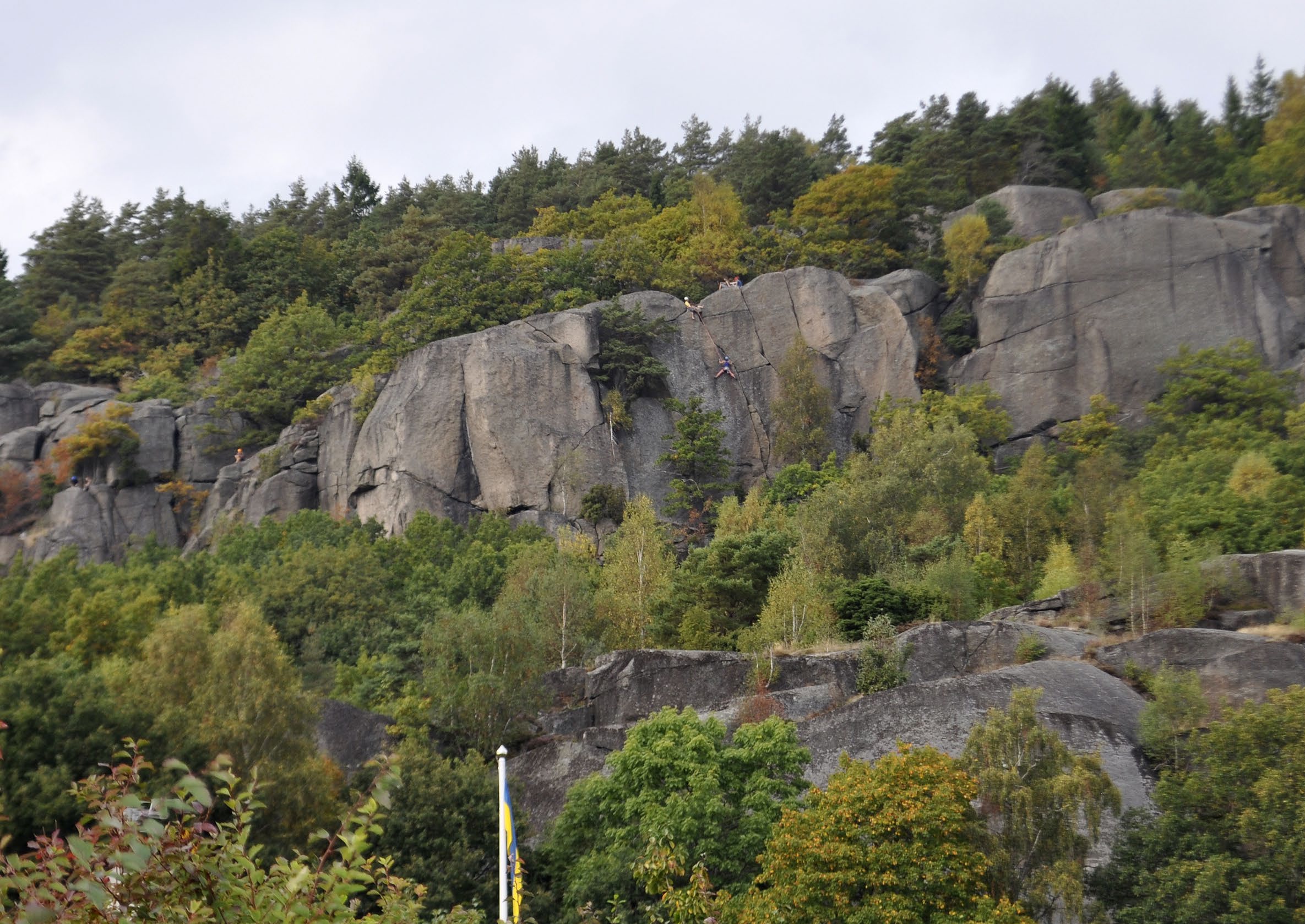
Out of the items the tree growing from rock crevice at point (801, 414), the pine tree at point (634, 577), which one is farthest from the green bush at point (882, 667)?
the tree growing from rock crevice at point (801, 414)

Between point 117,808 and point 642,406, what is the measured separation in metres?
50.1

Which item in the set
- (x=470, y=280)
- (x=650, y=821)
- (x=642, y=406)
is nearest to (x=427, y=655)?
(x=650, y=821)

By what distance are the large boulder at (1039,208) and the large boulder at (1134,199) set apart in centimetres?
77

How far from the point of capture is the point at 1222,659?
1109 inches

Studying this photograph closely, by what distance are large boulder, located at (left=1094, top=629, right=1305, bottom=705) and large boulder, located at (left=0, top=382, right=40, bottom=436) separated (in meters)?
56.2

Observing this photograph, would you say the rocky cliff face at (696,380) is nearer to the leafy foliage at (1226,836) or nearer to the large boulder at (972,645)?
the large boulder at (972,645)

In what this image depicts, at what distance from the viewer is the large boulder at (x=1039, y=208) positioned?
64500 mm

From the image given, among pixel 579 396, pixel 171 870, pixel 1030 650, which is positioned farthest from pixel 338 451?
pixel 171 870

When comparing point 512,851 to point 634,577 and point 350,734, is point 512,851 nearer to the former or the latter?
point 350,734

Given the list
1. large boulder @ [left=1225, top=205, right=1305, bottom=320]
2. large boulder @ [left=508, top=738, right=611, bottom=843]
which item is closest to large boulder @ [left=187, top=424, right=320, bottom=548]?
large boulder @ [left=508, top=738, right=611, bottom=843]

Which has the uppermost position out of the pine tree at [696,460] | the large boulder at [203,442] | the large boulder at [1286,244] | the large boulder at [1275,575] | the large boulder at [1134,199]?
the large boulder at [1134,199]

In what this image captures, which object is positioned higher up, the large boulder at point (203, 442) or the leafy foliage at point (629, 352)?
the leafy foliage at point (629, 352)

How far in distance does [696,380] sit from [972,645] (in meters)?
28.0

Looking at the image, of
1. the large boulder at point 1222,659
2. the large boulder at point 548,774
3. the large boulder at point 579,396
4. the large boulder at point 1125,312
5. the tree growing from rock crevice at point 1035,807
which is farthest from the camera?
the large boulder at point 1125,312
